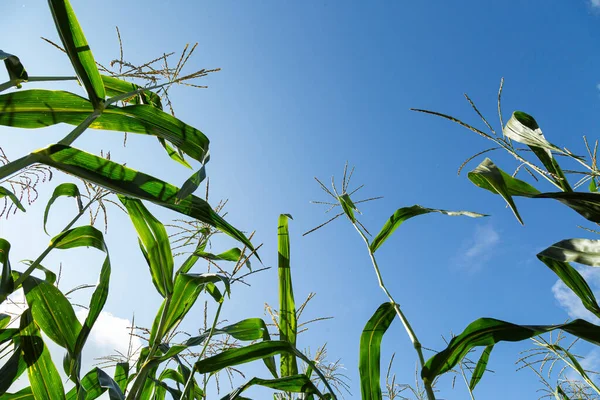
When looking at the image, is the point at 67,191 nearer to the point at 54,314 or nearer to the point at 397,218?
the point at 54,314

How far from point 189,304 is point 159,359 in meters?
0.20

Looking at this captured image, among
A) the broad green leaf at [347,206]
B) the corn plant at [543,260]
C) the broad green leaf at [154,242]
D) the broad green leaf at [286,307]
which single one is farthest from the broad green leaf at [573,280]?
the broad green leaf at [154,242]

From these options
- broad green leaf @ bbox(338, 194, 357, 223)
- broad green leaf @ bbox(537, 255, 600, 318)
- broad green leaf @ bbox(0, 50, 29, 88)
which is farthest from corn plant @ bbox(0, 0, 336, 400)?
broad green leaf @ bbox(537, 255, 600, 318)

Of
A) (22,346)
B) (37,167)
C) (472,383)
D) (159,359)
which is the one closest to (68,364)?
(22,346)

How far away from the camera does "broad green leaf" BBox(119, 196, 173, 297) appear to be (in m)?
1.13

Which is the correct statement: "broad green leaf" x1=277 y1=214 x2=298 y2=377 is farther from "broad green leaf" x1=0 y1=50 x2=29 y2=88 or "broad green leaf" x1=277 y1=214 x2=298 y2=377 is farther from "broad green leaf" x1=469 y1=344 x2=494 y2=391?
"broad green leaf" x1=0 y1=50 x2=29 y2=88

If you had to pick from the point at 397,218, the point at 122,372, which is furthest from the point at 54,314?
the point at 397,218

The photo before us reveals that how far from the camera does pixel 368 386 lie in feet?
3.04

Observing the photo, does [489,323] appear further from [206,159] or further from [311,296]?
[206,159]

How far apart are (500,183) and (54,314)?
3.42 ft

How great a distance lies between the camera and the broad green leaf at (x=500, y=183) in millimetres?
804

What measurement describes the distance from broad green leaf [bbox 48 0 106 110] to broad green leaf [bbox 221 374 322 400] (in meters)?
0.74

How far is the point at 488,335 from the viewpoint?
2.58ft

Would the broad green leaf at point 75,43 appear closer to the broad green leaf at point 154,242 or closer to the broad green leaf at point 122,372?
the broad green leaf at point 154,242
